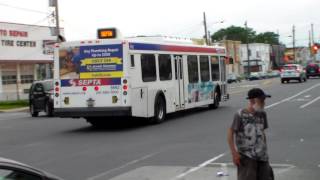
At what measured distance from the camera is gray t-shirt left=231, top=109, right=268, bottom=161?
6.78 metres

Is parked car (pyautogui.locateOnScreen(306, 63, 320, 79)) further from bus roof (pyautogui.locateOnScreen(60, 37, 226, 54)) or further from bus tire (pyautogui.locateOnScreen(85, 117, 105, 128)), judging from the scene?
bus tire (pyautogui.locateOnScreen(85, 117, 105, 128))

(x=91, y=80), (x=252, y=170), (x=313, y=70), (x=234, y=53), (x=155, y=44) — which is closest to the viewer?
(x=252, y=170)

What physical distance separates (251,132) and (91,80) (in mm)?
11376

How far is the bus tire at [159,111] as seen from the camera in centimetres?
1900

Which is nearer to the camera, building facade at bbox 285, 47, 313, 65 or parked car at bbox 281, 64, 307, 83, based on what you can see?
parked car at bbox 281, 64, 307, 83

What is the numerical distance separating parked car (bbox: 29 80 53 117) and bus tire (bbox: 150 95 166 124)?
8.17 m

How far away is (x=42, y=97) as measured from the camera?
26.8 meters

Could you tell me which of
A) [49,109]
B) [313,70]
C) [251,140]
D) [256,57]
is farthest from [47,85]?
[256,57]

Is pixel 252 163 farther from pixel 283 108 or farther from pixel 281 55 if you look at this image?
pixel 281 55

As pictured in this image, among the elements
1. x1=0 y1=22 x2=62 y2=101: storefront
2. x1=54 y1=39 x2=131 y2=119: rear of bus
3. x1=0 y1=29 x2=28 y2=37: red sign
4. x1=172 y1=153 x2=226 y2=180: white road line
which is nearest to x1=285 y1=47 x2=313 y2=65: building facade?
x1=0 y1=22 x2=62 y2=101: storefront

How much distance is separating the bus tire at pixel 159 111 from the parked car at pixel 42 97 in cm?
817

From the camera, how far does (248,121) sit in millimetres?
6773

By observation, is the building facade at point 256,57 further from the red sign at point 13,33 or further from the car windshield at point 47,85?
the car windshield at point 47,85

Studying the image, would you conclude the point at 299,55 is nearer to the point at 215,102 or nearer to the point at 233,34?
the point at 233,34
